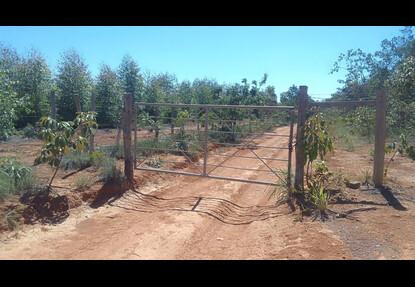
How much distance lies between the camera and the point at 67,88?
51.1 ft

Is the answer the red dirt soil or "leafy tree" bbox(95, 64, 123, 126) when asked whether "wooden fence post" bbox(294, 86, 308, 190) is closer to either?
the red dirt soil

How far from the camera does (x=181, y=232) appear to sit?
5457mm

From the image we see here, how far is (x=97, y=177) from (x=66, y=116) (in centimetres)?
957

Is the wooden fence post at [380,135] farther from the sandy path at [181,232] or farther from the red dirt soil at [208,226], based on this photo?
the sandy path at [181,232]

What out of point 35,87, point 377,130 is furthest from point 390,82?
point 35,87

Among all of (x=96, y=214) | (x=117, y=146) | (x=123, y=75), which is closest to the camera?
(x=96, y=214)

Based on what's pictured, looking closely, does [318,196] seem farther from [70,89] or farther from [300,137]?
[70,89]

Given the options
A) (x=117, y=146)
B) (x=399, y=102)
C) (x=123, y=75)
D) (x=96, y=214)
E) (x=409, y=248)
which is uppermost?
(x=123, y=75)

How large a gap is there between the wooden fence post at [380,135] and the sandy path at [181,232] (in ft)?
7.62

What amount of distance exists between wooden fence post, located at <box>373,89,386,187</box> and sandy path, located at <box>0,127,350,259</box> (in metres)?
2.32

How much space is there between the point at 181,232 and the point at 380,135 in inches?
189
